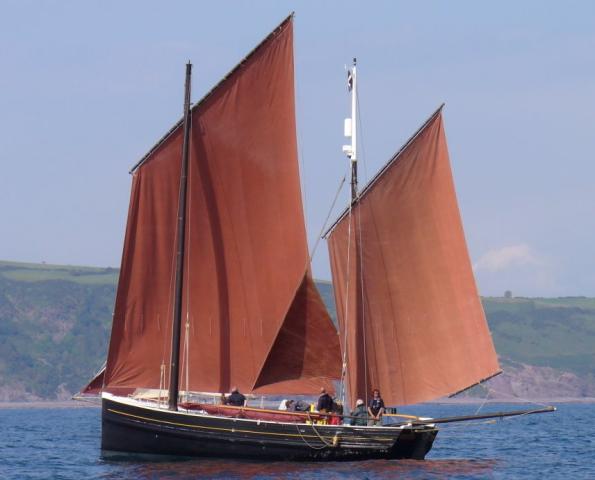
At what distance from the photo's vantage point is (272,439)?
4978 centimetres

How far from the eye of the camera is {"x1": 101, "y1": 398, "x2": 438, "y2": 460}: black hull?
49.6m

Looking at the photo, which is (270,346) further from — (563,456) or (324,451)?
(563,456)

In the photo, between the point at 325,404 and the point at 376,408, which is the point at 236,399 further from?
the point at 376,408

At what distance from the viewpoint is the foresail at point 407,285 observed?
167 ft

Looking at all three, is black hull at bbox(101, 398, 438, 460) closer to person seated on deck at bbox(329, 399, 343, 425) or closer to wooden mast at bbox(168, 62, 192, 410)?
person seated on deck at bbox(329, 399, 343, 425)

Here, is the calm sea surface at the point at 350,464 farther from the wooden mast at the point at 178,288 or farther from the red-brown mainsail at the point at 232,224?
the red-brown mainsail at the point at 232,224

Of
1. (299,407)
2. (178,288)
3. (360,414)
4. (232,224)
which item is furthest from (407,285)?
(178,288)

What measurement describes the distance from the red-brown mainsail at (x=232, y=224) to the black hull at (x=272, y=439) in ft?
8.64

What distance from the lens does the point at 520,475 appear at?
2074 inches

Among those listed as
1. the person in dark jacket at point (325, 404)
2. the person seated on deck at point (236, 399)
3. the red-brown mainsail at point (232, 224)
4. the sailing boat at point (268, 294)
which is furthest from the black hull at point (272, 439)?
the red-brown mainsail at point (232, 224)

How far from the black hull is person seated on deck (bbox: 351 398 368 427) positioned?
0.47m

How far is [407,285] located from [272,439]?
8.00 meters

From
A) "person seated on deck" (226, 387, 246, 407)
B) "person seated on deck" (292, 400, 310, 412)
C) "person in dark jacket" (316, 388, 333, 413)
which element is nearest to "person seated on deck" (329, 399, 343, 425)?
"person in dark jacket" (316, 388, 333, 413)

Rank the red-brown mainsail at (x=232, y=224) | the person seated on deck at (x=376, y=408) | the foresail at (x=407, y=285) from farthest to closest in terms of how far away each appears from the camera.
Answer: the red-brown mainsail at (x=232, y=224) → the foresail at (x=407, y=285) → the person seated on deck at (x=376, y=408)
